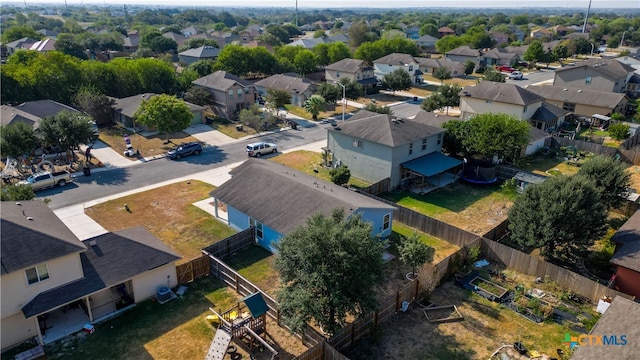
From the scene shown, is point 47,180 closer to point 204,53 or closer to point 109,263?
point 109,263

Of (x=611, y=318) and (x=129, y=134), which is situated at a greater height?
(x=611, y=318)

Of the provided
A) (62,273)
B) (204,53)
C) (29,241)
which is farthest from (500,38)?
(29,241)

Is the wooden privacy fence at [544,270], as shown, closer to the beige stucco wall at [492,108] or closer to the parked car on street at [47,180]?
the beige stucco wall at [492,108]

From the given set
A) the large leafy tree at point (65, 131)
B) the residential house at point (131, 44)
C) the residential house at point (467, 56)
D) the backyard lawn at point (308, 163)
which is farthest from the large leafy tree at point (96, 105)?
the residential house at point (467, 56)

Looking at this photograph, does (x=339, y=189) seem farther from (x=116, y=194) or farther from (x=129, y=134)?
(x=129, y=134)

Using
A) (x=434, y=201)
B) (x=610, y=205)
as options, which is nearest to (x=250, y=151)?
(x=434, y=201)

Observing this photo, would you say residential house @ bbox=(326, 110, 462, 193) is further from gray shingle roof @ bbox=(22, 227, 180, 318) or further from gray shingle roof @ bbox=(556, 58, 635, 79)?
gray shingle roof @ bbox=(556, 58, 635, 79)

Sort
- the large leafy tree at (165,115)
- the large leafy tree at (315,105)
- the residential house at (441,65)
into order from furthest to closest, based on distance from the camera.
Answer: the residential house at (441,65)
the large leafy tree at (315,105)
the large leafy tree at (165,115)
